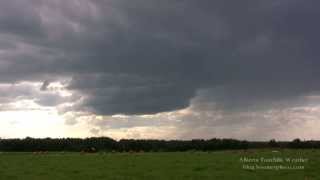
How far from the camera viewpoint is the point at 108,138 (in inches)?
3221

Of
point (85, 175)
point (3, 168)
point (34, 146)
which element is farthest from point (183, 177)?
point (34, 146)

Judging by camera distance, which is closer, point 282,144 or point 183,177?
point 183,177

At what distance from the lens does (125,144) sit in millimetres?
79625

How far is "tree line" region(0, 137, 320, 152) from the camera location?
75.8m

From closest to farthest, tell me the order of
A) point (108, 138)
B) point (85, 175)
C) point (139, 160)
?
point (85, 175) → point (139, 160) → point (108, 138)

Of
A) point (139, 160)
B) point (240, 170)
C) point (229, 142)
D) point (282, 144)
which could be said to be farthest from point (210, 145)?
point (240, 170)

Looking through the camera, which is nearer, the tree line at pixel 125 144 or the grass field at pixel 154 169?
the grass field at pixel 154 169

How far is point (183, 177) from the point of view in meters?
32.8

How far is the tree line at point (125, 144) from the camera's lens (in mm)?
75812

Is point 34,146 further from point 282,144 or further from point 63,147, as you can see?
point 282,144

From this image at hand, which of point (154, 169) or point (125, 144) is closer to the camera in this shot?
point (154, 169)

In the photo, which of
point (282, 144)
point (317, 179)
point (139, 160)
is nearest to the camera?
point (317, 179)

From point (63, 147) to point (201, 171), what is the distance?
4464 cm

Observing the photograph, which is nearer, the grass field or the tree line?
the grass field
